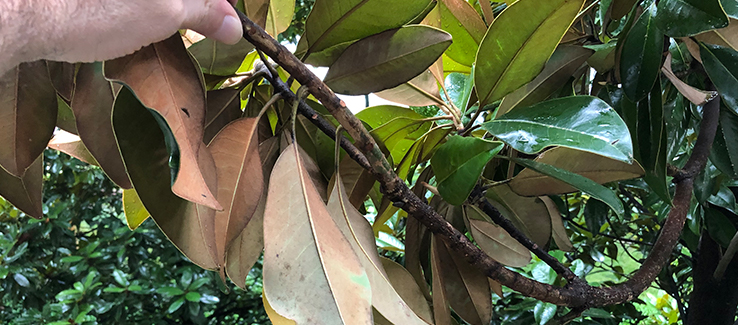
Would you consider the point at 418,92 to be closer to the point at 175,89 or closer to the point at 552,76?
the point at 552,76

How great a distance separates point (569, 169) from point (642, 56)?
0.13m

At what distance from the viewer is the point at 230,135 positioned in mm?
302

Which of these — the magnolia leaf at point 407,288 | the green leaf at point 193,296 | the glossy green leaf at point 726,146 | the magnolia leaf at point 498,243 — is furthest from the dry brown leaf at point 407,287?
the green leaf at point 193,296

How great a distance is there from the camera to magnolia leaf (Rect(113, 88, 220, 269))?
0.80ft

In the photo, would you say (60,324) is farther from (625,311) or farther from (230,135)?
(625,311)

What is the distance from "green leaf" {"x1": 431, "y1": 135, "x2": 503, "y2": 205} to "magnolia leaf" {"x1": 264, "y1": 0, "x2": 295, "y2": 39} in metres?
0.22

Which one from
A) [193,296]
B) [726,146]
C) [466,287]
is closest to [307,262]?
[466,287]

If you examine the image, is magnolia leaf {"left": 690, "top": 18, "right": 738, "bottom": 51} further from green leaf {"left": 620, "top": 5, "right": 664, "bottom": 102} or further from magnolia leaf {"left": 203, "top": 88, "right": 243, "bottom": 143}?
magnolia leaf {"left": 203, "top": 88, "right": 243, "bottom": 143}

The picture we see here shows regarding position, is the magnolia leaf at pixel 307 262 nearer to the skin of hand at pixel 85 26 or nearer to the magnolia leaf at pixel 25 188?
the skin of hand at pixel 85 26

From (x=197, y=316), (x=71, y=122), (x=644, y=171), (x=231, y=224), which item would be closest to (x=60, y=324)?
(x=197, y=316)

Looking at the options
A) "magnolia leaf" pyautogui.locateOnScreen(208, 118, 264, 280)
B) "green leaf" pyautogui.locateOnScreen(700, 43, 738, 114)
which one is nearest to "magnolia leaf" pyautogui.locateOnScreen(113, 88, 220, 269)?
"magnolia leaf" pyautogui.locateOnScreen(208, 118, 264, 280)

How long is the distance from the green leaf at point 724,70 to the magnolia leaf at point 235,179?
446 mm

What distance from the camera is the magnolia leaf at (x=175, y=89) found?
0.69 ft

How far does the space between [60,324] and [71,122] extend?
3.60 ft
